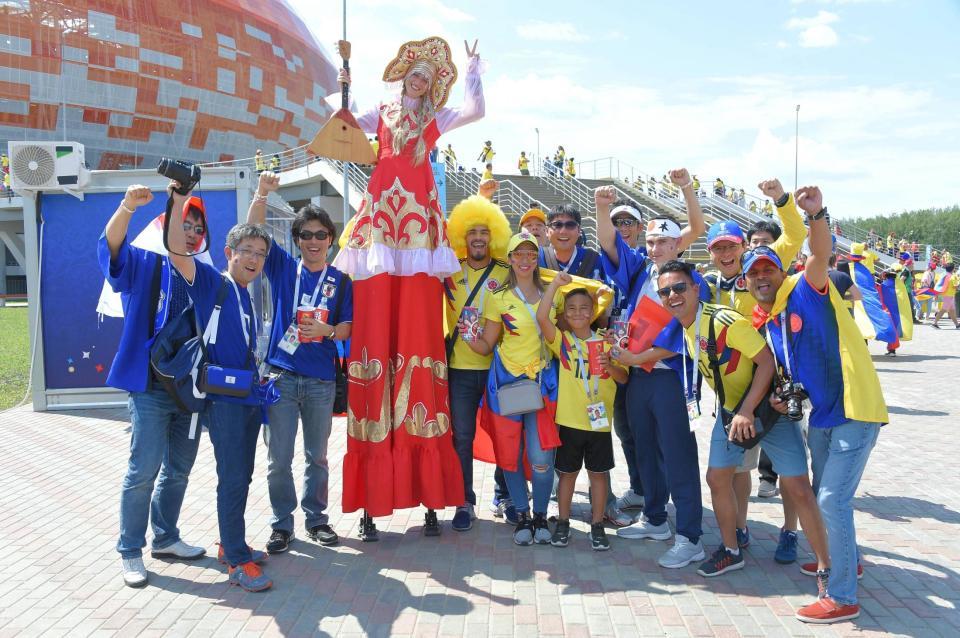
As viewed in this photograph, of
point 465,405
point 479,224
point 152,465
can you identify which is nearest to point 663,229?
point 479,224

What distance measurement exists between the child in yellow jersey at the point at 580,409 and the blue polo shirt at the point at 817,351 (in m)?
1.13

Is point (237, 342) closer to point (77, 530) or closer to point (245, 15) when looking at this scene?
point (77, 530)

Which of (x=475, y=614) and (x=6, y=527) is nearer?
(x=475, y=614)

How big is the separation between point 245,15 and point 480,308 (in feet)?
137

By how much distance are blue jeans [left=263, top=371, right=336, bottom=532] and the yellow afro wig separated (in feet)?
4.12

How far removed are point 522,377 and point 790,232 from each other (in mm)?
1756

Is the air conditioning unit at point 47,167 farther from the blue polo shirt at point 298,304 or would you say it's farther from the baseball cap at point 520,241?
the baseball cap at point 520,241

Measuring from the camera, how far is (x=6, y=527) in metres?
4.50

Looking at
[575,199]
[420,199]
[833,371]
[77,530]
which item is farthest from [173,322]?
[575,199]

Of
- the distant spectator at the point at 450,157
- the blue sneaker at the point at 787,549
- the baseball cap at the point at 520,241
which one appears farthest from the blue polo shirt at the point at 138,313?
the distant spectator at the point at 450,157

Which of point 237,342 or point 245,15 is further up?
point 245,15

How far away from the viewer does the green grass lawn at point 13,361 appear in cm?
956

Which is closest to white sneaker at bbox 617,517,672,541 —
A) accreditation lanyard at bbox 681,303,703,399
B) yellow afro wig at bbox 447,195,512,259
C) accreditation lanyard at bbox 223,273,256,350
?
accreditation lanyard at bbox 681,303,703,399

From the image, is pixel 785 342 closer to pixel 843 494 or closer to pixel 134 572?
pixel 843 494
